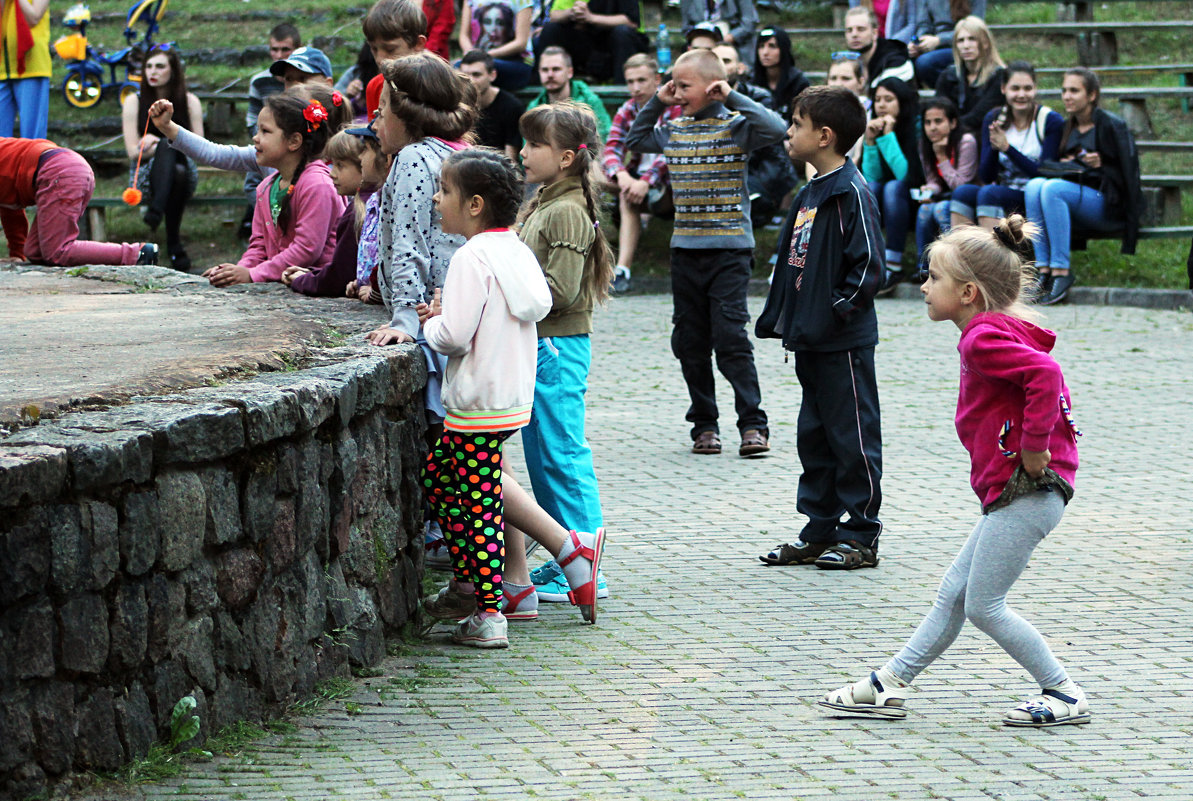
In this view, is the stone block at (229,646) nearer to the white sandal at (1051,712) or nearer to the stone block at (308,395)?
the stone block at (308,395)

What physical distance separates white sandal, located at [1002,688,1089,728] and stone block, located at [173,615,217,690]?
2.11 m

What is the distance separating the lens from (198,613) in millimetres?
3811

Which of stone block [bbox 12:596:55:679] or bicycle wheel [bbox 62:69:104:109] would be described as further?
bicycle wheel [bbox 62:69:104:109]

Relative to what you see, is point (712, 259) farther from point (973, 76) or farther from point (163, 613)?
point (973, 76)

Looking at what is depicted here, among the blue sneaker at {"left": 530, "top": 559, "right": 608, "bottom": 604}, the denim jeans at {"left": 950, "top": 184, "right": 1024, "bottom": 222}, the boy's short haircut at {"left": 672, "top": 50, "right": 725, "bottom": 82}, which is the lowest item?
the blue sneaker at {"left": 530, "top": 559, "right": 608, "bottom": 604}

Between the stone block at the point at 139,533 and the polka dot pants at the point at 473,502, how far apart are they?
1.39 metres

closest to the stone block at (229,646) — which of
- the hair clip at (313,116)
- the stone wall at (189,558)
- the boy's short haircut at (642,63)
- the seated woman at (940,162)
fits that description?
the stone wall at (189,558)

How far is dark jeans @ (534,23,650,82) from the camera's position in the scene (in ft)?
49.3

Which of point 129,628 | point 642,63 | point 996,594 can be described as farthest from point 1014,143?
point 129,628

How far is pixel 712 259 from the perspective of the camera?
7844mm

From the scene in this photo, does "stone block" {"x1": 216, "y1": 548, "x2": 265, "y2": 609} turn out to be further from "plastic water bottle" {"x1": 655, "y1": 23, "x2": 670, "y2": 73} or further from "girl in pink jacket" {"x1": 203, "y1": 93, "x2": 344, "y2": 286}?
"plastic water bottle" {"x1": 655, "y1": 23, "x2": 670, "y2": 73}

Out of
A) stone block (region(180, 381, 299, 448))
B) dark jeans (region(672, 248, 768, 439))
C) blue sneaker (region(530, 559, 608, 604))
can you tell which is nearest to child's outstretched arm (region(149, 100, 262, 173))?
dark jeans (region(672, 248, 768, 439))

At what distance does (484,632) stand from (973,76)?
1002cm

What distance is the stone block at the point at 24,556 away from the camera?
322 cm
